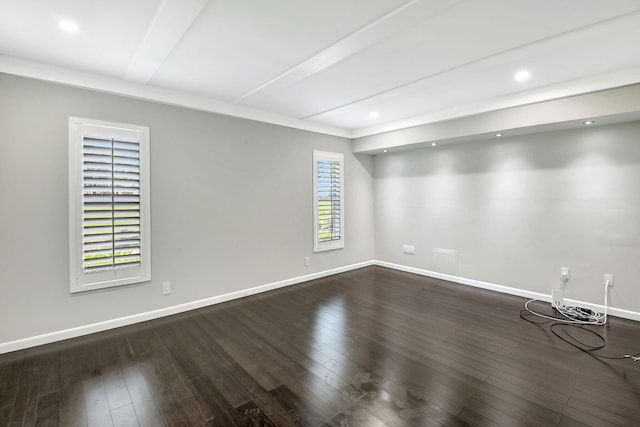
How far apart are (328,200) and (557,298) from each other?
3.51m

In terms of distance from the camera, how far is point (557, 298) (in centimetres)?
375

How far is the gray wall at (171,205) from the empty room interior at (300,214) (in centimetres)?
2

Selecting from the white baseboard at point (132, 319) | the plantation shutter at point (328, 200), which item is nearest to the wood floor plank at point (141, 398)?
the white baseboard at point (132, 319)

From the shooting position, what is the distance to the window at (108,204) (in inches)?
116

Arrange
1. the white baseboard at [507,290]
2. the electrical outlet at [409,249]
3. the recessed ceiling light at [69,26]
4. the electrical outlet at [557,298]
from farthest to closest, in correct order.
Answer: the electrical outlet at [409,249], the electrical outlet at [557,298], the white baseboard at [507,290], the recessed ceiling light at [69,26]

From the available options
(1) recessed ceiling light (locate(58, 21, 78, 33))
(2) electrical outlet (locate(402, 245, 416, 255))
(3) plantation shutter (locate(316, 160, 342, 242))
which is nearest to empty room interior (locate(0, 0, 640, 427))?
(1) recessed ceiling light (locate(58, 21, 78, 33))

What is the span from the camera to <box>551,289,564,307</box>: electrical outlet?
3727 millimetres

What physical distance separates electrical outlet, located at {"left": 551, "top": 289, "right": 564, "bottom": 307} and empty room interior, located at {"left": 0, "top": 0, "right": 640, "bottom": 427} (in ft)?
0.08

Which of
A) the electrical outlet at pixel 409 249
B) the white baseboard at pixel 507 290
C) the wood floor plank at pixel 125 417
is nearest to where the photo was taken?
the wood floor plank at pixel 125 417

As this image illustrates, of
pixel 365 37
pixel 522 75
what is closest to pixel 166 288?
pixel 365 37

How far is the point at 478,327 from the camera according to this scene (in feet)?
10.5

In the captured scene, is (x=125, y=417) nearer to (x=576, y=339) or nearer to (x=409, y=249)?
(x=576, y=339)

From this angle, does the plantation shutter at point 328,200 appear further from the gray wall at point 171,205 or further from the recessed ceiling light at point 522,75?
the recessed ceiling light at point 522,75

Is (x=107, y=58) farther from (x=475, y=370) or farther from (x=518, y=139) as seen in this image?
(x=518, y=139)
